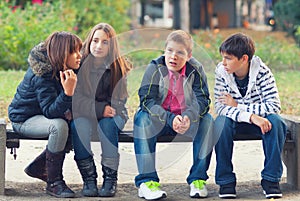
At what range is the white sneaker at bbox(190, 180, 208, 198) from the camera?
515 cm

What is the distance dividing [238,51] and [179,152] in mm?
976

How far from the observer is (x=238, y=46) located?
A: 5.28 meters

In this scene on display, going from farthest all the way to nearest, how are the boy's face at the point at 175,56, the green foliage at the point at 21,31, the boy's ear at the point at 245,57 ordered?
the green foliage at the point at 21,31, the boy's ear at the point at 245,57, the boy's face at the point at 175,56

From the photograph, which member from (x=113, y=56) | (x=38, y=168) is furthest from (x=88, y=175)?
(x=113, y=56)

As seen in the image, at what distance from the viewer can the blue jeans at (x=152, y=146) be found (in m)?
5.09

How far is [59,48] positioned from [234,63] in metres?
1.28

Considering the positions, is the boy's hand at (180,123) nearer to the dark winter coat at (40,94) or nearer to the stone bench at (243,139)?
the stone bench at (243,139)

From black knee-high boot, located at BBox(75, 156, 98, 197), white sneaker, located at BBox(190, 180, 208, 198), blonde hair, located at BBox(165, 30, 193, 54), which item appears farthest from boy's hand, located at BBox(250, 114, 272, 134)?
Answer: black knee-high boot, located at BBox(75, 156, 98, 197)

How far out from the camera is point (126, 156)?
593cm

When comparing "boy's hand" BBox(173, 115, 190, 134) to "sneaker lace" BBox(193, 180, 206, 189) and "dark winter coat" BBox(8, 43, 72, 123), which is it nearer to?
"sneaker lace" BBox(193, 180, 206, 189)

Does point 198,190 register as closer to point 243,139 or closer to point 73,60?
point 243,139

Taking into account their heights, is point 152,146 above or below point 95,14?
below

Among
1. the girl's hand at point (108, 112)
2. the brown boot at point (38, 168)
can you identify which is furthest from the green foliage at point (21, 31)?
the girl's hand at point (108, 112)

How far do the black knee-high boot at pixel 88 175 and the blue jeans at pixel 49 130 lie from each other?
188 mm
